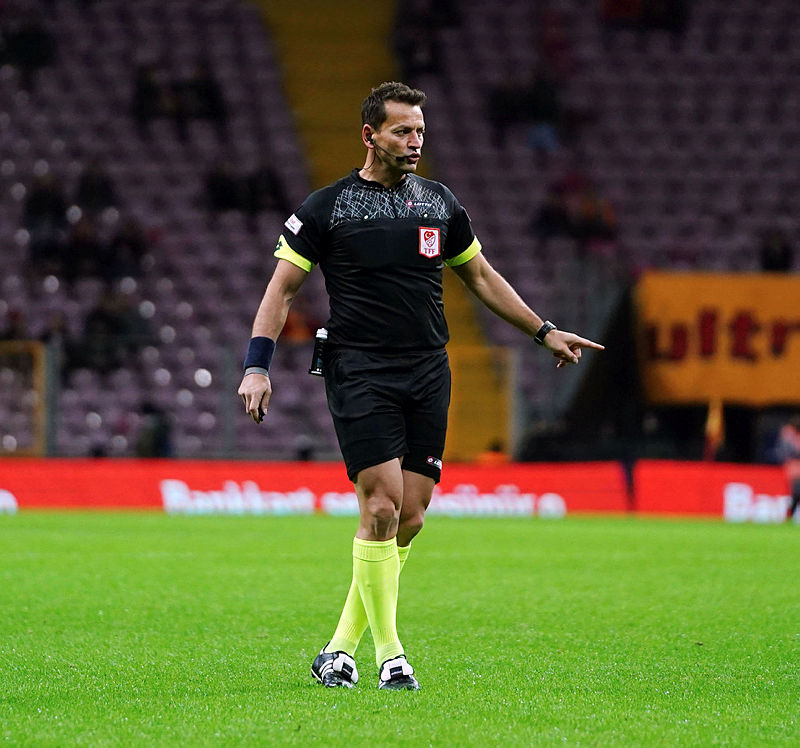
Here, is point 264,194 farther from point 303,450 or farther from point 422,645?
point 422,645

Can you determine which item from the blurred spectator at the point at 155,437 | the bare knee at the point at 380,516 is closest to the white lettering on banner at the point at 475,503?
the blurred spectator at the point at 155,437

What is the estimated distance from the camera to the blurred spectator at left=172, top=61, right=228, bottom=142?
25.6 meters

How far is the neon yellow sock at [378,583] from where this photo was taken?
5.73m

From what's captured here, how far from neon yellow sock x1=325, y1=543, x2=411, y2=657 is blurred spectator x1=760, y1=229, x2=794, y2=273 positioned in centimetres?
1747

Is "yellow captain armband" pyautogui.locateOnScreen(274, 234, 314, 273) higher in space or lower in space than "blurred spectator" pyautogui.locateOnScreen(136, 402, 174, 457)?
higher

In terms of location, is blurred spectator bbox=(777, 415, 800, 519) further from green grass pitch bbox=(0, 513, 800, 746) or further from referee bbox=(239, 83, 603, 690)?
referee bbox=(239, 83, 603, 690)

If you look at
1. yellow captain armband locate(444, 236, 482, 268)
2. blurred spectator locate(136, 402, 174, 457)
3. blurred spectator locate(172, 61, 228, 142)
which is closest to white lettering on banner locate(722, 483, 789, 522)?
blurred spectator locate(136, 402, 174, 457)

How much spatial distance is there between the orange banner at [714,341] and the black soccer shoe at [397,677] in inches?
541

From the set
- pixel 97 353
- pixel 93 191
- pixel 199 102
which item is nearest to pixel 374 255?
pixel 97 353

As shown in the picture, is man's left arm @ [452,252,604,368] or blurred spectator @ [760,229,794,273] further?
blurred spectator @ [760,229,794,273]

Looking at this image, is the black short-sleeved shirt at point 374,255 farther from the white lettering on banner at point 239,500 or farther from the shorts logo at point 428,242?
the white lettering on banner at point 239,500

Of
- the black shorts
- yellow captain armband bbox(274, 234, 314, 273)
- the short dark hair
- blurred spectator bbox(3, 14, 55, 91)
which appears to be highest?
blurred spectator bbox(3, 14, 55, 91)

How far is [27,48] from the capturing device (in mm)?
26141

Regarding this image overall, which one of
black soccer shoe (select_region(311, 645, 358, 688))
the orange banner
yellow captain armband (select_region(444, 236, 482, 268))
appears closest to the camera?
black soccer shoe (select_region(311, 645, 358, 688))
